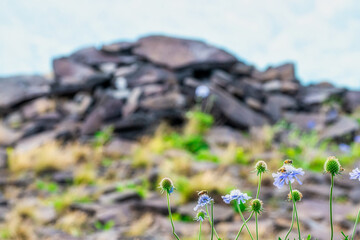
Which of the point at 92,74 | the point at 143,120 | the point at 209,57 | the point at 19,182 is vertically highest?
the point at 209,57

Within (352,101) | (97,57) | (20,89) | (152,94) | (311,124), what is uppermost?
(352,101)

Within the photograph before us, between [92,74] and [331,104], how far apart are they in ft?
25.5

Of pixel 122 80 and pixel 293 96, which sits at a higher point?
pixel 293 96

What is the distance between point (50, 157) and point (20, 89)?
217 inches

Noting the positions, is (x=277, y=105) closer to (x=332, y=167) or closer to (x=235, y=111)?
(x=235, y=111)

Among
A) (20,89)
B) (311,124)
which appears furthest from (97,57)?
(311,124)

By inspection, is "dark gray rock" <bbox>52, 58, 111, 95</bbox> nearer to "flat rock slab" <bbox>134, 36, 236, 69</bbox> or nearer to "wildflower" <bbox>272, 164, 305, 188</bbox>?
"flat rock slab" <bbox>134, 36, 236, 69</bbox>

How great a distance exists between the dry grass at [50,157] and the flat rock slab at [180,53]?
15.9 feet

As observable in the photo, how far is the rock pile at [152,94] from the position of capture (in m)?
9.62

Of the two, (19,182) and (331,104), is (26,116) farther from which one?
(331,104)

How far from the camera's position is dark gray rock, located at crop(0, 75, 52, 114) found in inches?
438

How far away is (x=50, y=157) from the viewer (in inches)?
289

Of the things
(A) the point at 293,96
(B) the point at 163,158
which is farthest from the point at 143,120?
(A) the point at 293,96

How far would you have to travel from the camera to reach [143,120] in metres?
9.01
